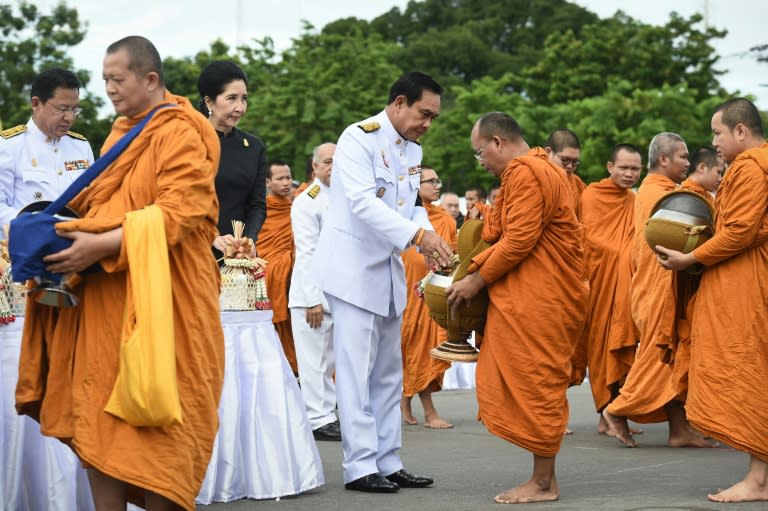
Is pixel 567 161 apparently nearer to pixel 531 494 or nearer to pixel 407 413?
pixel 407 413

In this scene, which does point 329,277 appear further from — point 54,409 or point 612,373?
point 612,373

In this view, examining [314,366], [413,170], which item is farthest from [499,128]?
[314,366]

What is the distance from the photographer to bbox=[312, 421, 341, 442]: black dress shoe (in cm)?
928

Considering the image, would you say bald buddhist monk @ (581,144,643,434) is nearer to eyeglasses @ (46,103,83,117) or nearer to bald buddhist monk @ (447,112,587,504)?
bald buddhist monk @ (447,112,587,504)

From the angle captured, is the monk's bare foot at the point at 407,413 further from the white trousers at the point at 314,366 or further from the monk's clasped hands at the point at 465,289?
the monk's clasped hands at the point at 465,289

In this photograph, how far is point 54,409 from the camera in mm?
4527

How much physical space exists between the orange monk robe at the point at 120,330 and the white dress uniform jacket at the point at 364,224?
1977 millimetres

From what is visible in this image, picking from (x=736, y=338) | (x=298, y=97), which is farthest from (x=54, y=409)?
(x=298, y=97)

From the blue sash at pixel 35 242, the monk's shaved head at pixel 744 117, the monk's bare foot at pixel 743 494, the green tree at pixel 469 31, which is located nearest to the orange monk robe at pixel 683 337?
the monk's bare foot at pixel 743 494

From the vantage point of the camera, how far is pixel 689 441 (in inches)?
336

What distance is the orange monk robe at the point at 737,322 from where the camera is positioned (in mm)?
6172

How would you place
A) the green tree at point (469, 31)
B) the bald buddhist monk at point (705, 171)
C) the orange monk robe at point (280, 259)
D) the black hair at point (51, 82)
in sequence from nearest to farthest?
the black hair at point (51, 82)
the bald buddhist monk at point (705, 171)
the orange monk robe at point (280, 259)
the green tree at point (469, 31)

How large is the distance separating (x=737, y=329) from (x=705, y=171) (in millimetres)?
2473

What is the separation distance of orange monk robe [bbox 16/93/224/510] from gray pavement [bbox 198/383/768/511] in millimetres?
1790
